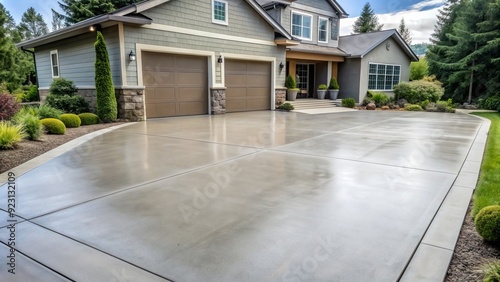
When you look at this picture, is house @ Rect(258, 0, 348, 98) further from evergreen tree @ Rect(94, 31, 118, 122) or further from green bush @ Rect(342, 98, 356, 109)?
evergreen tree @ Rect(94, 31, 118, 122)

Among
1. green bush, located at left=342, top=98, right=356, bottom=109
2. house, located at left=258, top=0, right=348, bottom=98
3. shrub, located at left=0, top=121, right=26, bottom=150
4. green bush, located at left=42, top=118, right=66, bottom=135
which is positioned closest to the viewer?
shrub, located at left=0, top=121, right=26, bottom=150

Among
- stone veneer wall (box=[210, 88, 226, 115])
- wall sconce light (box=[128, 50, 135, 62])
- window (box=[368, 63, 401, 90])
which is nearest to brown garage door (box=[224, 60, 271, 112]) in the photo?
stone veneer wall (box=[210, 88, 226, 115])

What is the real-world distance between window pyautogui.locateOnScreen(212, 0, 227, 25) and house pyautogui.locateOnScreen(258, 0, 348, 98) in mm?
4655

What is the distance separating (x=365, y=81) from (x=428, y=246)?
1877 centimetres

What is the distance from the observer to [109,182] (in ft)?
14.7

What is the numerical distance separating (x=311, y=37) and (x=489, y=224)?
18.4 metres

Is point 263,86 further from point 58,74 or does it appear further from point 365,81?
point 58,74

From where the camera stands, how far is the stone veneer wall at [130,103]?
1133 centimetres

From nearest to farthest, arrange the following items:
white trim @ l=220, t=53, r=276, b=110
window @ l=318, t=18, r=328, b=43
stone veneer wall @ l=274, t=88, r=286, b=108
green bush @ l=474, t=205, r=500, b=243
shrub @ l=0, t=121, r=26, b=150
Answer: green bush @ l=474, t=205, r=500, b=243 < shrub @ l=0, t=121, r=26, b=150 < white trim @ l=220, t=53, r=276, b=110 < stone veneer wall @ l=274, t=88, r=286, b=108 < window @ l=318, t=18, r=328, b=43

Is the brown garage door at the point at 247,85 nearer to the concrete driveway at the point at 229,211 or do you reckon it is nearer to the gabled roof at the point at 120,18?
the gabled roof at the point at 120,18

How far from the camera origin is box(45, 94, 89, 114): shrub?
455 inches

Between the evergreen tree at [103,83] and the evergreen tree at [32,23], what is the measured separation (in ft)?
132

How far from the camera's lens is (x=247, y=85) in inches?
611

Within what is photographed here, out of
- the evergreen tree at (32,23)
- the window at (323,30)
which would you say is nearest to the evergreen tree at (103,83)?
the window at (323,30)
